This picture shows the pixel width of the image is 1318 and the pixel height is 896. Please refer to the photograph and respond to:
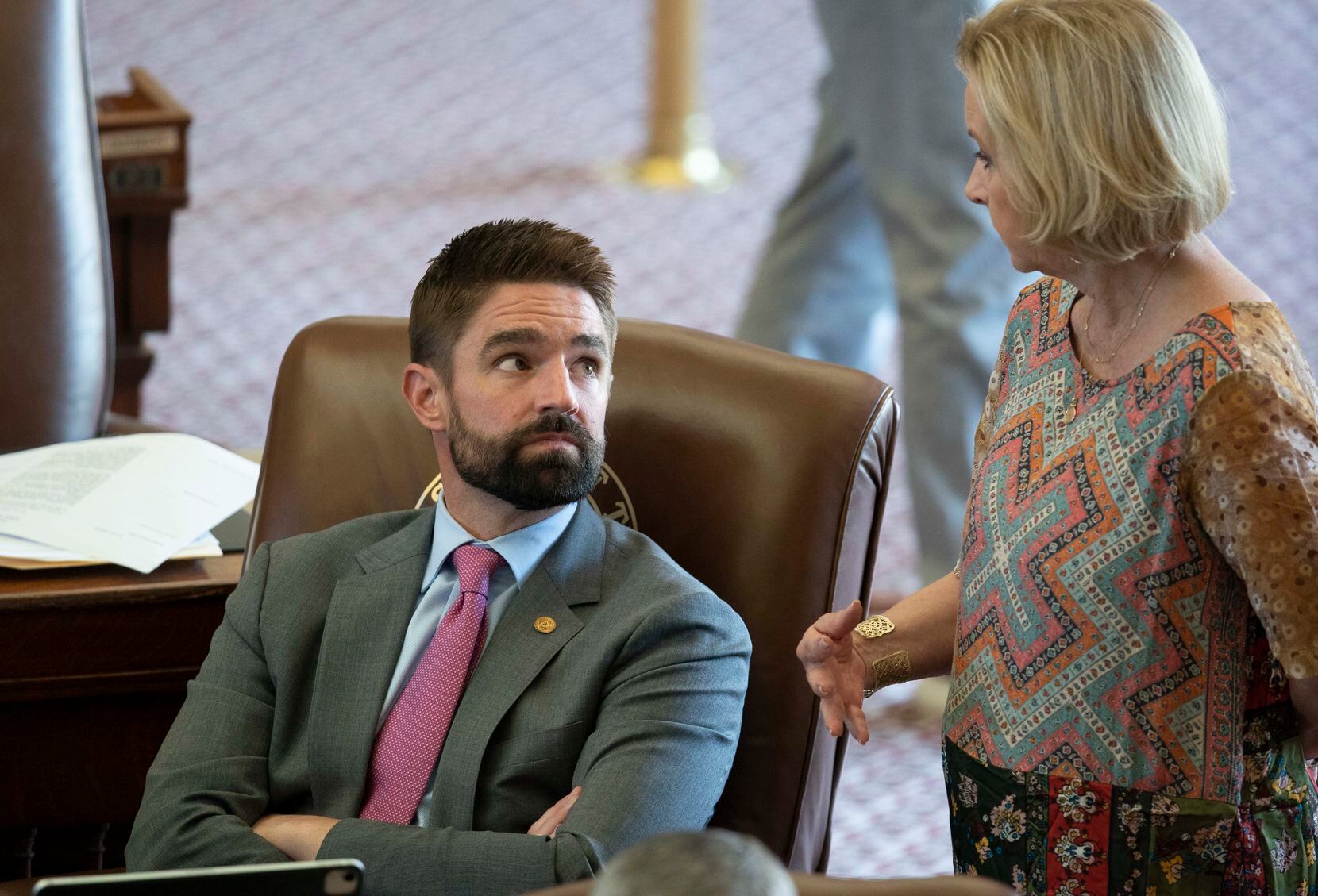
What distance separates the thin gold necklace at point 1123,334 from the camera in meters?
1.51

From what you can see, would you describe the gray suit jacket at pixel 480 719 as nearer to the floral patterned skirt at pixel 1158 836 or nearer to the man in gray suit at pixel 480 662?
the man in gray suit at pixel 480 662

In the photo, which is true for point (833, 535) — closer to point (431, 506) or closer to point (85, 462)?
point (431, 506)

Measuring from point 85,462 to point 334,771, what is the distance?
728mm

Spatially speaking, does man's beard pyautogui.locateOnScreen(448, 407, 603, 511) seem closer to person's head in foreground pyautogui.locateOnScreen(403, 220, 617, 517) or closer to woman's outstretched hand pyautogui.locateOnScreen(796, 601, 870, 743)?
person's head in foreground pyautogui.locateOnScreen(403, 220, 617, 517)

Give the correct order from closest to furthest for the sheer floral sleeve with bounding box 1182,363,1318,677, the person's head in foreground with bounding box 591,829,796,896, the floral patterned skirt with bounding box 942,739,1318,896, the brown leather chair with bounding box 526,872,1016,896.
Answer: the person's head in foreground with bounding box 591,829,796,896 < the brown leather chair with bounding box 526,872,1016,896 < the sheer floral sleeve with bounding box 1182,363,1318,677 < the floral patterned skirt with bounding box 942,739,1318,896

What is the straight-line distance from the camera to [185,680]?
2.05m

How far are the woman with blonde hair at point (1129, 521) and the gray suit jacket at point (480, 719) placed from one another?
163 mm

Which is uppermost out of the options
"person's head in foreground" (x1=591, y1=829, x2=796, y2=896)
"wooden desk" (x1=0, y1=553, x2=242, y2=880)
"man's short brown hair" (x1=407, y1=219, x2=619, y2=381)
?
"man's short brown hair" (x1=407, y1=219, x2=619, y2=381)

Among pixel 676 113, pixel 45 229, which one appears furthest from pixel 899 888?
pixel 676 113

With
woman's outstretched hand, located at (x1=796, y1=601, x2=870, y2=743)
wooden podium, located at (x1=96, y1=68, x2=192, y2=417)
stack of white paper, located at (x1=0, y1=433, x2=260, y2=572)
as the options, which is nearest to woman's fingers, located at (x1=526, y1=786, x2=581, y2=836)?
woman's outstretched hand, located at (x1=796, y1=601, x2=870, y2=743)

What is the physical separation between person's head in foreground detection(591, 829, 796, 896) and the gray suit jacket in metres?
0.89

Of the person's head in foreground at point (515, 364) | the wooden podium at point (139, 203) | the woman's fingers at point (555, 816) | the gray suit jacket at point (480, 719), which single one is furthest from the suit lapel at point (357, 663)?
the wooden podium at point (139, 203)

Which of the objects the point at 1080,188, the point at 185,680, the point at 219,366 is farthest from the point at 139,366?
the point at 1080,188

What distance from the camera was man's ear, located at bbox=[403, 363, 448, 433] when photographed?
1.92 metres
